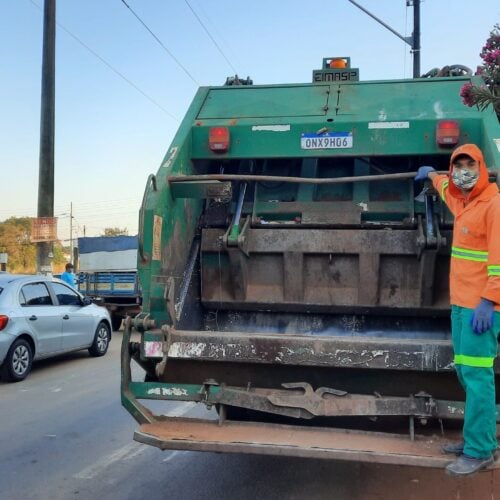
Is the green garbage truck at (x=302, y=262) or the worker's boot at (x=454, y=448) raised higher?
the green garbage truck at (x=302, y=262)

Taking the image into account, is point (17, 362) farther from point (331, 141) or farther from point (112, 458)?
point (331, 141)

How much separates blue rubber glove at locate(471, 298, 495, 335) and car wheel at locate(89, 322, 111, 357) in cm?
834

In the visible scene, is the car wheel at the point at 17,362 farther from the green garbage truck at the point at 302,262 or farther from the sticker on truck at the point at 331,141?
the sticker on truck at the point at 331,141

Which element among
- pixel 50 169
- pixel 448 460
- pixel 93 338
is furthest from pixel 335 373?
pixel 50 169

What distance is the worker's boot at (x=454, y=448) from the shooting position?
3.17 metres

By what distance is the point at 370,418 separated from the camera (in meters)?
3.49

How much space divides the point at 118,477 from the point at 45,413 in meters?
2.34

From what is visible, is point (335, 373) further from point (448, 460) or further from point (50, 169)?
point (50, 169)

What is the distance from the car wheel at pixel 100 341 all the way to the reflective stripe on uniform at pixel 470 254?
816 centimetres

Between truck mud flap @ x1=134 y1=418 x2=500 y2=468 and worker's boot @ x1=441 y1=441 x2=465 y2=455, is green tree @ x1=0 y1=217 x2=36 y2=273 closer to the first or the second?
truck mud flap @ x1=134 y1=418 x2=500 y2=468

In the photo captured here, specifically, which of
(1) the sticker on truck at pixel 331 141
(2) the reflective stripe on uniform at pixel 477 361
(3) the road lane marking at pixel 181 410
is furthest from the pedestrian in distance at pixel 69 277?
(2) the reflective stripe on uniform at pixel 477 361

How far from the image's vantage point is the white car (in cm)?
807

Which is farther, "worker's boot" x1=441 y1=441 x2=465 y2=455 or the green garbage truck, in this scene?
the green garbage truck

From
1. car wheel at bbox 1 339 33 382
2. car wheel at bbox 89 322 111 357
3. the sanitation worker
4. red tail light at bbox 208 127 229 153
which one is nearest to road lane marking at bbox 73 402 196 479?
red tail light at bbox 208 127 229 153
